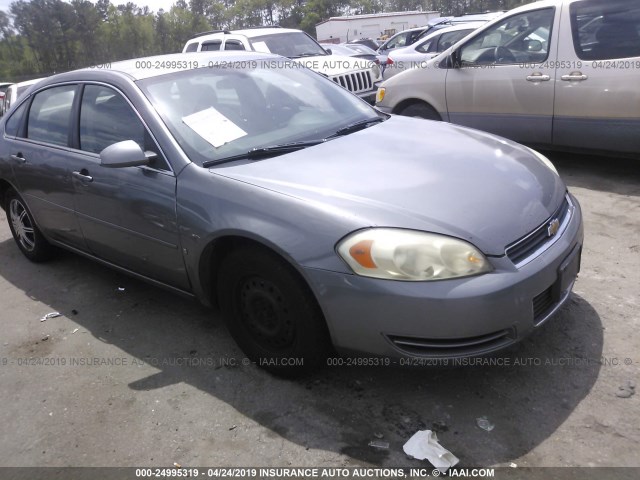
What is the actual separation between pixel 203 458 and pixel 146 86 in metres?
2.15

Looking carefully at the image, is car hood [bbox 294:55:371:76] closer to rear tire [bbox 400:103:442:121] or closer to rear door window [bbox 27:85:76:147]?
rear tire [bbox 400:103:442:121]

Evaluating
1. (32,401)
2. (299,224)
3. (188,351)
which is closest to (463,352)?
(299,224)

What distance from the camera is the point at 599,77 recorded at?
5199 mm

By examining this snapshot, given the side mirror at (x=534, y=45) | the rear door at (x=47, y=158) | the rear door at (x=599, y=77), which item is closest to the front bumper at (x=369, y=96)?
→ the side mirror at (x=534, y=45)

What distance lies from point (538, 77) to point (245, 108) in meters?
3.44

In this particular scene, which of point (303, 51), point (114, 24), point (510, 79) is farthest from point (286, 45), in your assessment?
point (114, 24)

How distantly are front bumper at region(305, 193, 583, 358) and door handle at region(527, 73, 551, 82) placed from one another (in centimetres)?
353

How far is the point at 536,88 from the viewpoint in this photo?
563 centimetres

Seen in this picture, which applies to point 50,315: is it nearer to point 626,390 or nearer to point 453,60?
point 626,390

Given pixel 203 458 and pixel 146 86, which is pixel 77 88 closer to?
pixel 146 86

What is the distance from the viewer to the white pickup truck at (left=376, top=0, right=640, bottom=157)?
5.11m

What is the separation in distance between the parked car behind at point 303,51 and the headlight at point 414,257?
21.2 ft

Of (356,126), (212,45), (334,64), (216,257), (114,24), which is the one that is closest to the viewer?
(216,257)

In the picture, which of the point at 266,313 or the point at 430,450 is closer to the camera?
the point at 430,450
